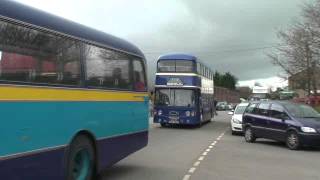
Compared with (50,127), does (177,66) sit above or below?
above

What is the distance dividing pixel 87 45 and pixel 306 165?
298 inches

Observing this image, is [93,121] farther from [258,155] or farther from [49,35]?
[258,155]

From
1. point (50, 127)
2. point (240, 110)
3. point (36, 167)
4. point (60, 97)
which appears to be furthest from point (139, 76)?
point (240, 110)

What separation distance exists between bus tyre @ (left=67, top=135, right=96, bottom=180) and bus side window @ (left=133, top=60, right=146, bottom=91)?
112 inches

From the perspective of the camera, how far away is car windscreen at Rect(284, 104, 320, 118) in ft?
67.5

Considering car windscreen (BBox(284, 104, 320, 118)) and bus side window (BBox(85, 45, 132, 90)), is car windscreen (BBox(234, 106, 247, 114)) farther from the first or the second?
bus side window (BBox(85, 45, 132, 90))

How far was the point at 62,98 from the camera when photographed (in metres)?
8.94

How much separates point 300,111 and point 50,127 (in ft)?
46.0

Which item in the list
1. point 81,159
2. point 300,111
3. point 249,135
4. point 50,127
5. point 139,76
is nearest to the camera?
point 50,127

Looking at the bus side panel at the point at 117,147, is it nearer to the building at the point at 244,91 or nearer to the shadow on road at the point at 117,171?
the shadow on road at the point at 117,171

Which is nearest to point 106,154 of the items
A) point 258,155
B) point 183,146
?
point 258,155

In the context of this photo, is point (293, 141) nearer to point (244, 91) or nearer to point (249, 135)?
point (249, 135)

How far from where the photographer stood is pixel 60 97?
8867 mm

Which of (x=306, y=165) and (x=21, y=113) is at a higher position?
(x=21, y=113)
